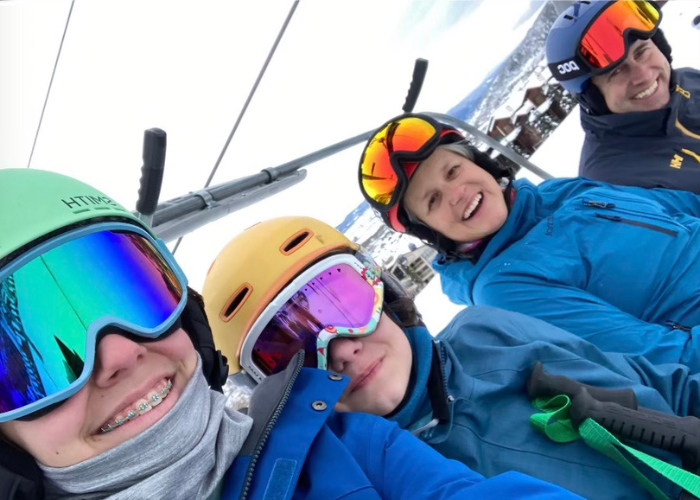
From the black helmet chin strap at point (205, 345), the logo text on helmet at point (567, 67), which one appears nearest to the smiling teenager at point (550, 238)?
the logo text on helmet at point (567, 67)

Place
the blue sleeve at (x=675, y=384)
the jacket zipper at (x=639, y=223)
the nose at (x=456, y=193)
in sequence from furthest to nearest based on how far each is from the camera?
the nose at (x=456, y=193)
the jacket zipper at (x=639, y=223)
the blue sleeve at (x=675, y=384)

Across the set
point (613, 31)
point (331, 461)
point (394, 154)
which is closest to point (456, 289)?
point (394, 154)

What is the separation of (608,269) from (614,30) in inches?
42.9

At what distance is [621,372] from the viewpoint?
127cm

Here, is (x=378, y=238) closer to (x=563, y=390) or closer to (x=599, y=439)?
(x=563, y=390)

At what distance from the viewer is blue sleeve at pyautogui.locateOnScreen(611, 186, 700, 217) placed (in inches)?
74.5

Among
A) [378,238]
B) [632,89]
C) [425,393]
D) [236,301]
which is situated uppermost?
[632,89]

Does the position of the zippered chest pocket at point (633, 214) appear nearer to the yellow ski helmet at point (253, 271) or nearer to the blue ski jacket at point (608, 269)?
the blue ski jacket at point (608, 269)

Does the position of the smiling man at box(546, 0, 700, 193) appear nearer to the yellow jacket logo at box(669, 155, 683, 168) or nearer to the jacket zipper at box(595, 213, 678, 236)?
the yellow jacket logo at box(669, 155, 683, 168)

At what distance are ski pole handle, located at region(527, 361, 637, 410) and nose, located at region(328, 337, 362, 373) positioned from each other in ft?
1.38

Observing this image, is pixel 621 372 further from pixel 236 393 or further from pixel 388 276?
pixel 236 393

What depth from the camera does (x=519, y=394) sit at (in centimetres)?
123

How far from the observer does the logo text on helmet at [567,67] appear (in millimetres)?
2178

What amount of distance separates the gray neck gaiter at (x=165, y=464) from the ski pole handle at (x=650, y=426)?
2.38 feet
